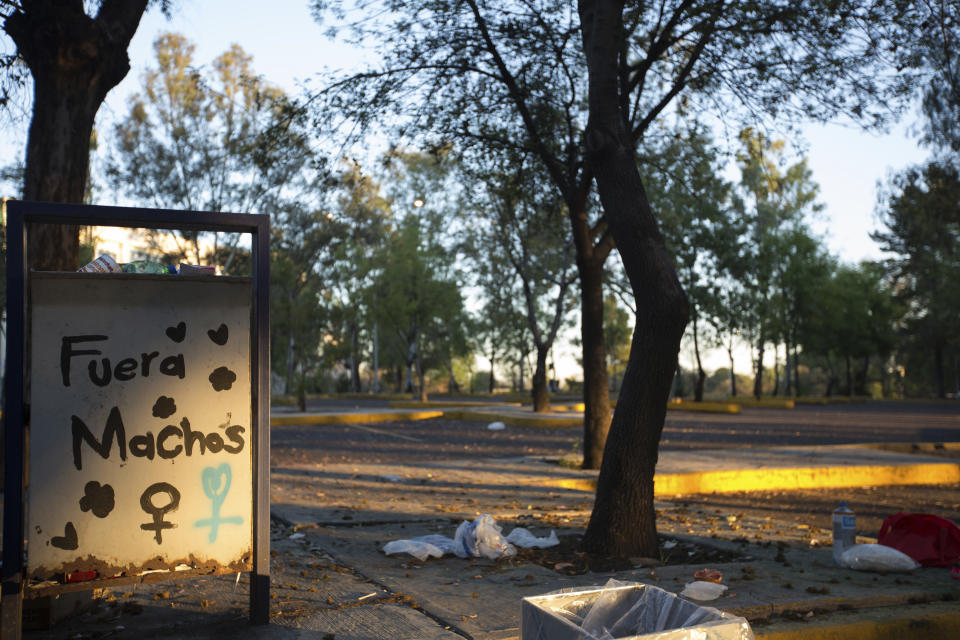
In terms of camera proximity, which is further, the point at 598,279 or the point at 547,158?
the point at 598,279

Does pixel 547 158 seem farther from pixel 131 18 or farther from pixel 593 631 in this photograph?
pixel 593 631

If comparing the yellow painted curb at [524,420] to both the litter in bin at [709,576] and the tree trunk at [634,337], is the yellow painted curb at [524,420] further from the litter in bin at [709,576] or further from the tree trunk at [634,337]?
the litter in bin at [709,576]

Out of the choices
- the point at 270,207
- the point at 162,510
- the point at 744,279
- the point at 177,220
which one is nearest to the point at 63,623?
the point at 162,510

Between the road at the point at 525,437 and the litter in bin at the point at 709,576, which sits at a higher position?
the litter in bin at the point at 709,576

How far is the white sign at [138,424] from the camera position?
3.66m

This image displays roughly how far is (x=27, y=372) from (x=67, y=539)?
30.7 inches

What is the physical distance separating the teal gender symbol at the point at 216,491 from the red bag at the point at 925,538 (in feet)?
15.4

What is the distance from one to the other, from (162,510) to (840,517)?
14.9 ft

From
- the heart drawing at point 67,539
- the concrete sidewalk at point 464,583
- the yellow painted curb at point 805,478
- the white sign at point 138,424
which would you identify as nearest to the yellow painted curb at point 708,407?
the yellow painted curb at point 805,478

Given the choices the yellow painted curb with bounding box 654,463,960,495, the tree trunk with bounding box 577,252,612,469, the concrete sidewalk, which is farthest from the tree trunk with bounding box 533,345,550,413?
the concrete sidewalk

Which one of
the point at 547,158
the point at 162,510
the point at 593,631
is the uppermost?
the point at 547,158

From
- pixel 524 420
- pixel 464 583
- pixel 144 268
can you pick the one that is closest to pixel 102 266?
pixel 144 268

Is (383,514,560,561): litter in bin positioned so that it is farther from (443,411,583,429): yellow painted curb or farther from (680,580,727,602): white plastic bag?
(443,411,583,429): yellow painted curb

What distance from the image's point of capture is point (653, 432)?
6.08 meters
